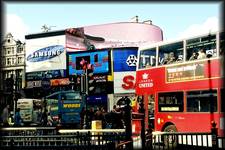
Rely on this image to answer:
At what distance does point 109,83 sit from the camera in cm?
3962

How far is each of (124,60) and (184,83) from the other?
24.9 metres

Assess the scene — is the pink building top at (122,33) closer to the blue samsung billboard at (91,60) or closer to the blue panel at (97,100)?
the blue samsung billboard at (91,60)

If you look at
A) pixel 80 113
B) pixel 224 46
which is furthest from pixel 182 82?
pixel 80 113

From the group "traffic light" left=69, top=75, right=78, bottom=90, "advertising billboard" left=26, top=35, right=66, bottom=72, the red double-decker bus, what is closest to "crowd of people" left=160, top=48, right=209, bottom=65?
the red double-decker bus

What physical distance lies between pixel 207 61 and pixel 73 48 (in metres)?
31.5

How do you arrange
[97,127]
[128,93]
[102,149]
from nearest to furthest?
[102,149], [97,127], [128,93]

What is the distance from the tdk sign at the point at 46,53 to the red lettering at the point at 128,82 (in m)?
8.68

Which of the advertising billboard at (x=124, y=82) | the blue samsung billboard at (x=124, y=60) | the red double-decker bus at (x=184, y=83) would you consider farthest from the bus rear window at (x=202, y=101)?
the blue samsung billboard at (x=124, y=60)

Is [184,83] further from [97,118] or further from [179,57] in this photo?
[97,118]

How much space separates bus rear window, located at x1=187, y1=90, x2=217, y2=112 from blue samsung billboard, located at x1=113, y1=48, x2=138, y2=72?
25.0m

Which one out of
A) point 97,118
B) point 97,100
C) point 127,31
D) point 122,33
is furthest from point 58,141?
point 122,33

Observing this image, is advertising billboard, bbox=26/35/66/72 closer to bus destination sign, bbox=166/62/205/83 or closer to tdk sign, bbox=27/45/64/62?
tdk sign, bbox=27/45/64/62

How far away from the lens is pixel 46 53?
147ft

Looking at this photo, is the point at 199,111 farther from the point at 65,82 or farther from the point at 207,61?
the point at 65,82
